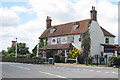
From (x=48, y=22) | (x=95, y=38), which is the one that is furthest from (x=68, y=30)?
(x=48, y=22)

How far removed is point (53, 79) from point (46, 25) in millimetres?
44660

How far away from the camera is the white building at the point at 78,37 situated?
→ 44.2m

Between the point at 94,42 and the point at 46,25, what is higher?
the point at 46,25

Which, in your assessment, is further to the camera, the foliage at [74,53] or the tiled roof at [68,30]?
the tiled roof at [68,30]

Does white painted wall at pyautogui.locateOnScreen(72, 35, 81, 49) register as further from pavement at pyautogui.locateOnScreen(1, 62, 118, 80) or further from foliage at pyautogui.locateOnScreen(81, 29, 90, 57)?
pavement at pyautogui.locateOnScreen(1, 62, 118, 80)

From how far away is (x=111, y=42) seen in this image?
4800 centimetres

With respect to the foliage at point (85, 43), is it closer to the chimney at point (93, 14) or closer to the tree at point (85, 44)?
the tree at point (85, 44)

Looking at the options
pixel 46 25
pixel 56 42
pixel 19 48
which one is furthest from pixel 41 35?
pixel 19 48

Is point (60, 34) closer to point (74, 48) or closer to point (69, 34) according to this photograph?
point (69, 34)

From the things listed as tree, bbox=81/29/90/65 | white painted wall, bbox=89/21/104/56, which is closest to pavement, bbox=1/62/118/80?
tree, bbox=81/29/90/65

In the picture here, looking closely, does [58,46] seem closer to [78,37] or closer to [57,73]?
[78,37]

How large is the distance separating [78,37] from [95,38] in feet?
12.2

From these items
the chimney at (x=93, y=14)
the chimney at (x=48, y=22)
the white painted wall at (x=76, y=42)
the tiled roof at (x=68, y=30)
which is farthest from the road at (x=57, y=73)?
the chimney at (x=48, y=22)

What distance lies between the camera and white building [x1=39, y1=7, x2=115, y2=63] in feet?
145
